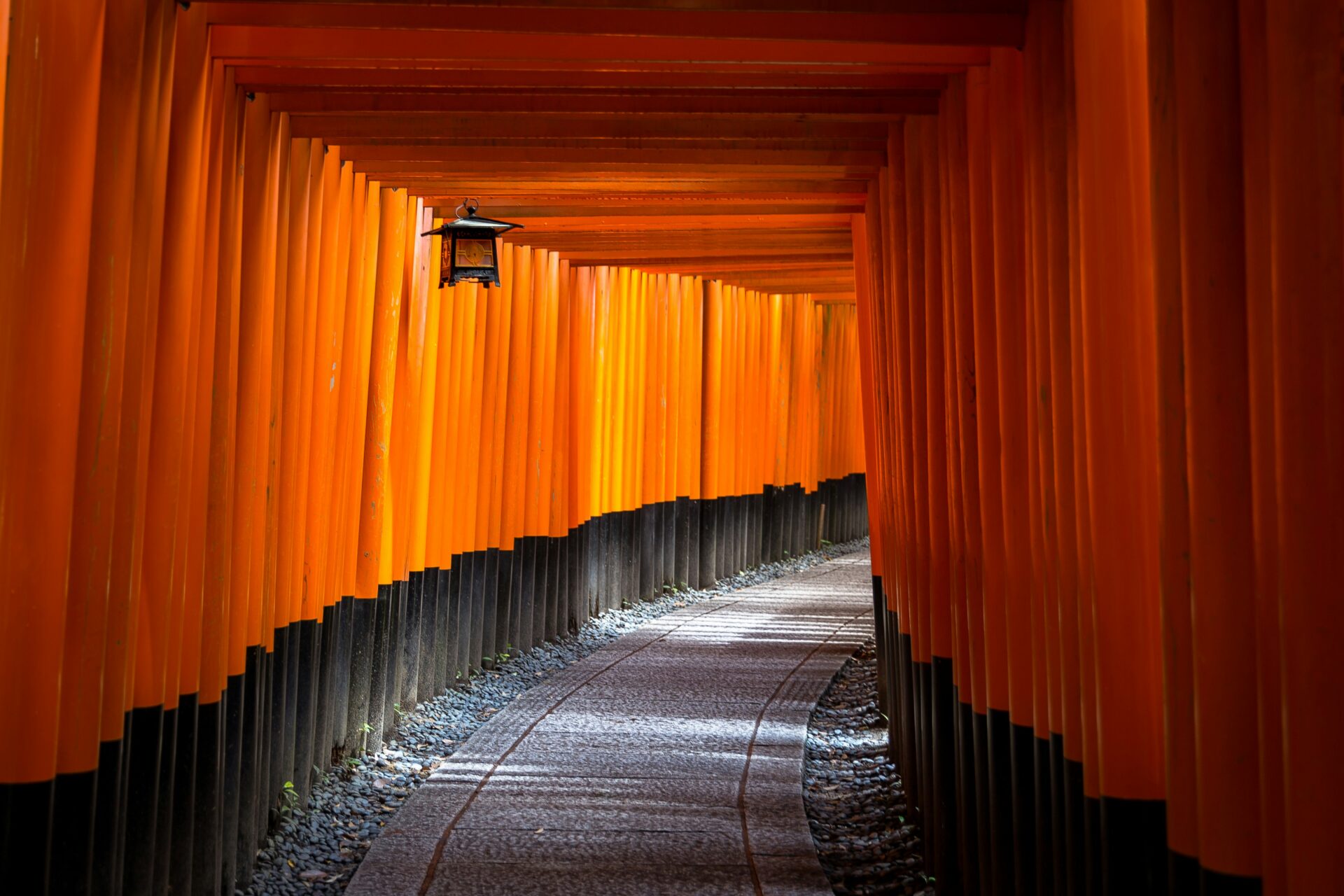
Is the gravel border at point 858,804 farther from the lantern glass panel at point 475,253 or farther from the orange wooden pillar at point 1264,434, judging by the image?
the lantern glass panel at point 475,253

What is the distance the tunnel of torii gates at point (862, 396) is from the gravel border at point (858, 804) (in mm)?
239

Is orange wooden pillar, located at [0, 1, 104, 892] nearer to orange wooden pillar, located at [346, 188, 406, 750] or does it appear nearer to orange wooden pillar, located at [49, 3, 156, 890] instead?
orange wooden pillar, located at [49, 3, 156, 890]

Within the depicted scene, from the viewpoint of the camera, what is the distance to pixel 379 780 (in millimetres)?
6922

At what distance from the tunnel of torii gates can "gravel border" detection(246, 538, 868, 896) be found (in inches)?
7.8

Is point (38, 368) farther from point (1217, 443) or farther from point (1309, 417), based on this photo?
point (1309, 417)

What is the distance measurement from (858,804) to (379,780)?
263 centimetres

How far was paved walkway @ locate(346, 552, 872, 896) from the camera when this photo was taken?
5.31 metres

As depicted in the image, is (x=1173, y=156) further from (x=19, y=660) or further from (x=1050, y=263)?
(x=19, y=660)

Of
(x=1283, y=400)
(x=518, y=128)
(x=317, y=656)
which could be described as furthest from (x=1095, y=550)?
(x=317, y=656)

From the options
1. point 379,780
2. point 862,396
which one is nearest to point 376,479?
point 379,780

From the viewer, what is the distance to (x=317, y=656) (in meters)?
6.46

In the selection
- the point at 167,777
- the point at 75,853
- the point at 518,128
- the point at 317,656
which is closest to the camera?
the point at 75,853

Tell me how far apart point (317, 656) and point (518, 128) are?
9.40 feet

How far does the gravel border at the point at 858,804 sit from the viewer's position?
561cm
